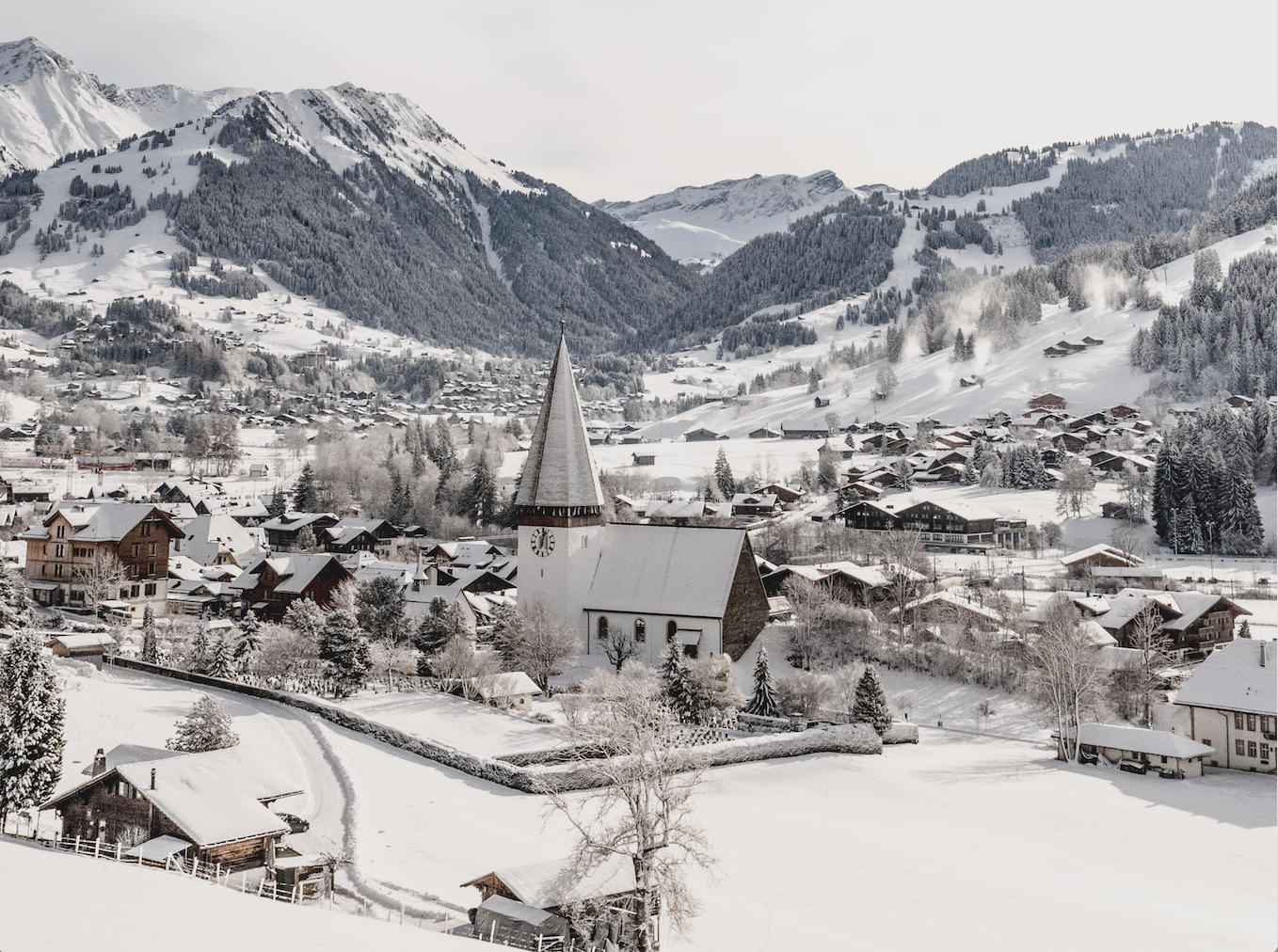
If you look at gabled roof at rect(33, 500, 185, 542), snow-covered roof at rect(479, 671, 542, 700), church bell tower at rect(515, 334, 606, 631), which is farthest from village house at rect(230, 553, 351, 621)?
snow-covered roof at rect(479, 671, 542, 700)

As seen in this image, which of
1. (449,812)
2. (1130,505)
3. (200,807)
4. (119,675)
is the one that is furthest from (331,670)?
(1130,505)

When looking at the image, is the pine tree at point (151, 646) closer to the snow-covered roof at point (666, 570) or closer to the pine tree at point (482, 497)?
the snow-covered roof at point (666, 570)

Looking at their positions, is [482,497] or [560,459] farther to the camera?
[482,497]

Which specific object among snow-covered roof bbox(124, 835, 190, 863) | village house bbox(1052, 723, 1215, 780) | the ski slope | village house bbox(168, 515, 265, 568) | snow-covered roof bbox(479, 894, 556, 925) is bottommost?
village house bbox(1052, 723, 1215, 780)

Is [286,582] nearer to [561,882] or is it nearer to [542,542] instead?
[542,542]

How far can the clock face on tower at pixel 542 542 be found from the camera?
1868 inches

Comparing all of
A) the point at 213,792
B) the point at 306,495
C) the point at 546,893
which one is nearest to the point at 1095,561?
the point at 546,893

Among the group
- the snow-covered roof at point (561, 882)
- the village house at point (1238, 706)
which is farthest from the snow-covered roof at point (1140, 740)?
the snow-covered roof at point (561, 882)

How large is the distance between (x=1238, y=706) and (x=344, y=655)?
3167 cm

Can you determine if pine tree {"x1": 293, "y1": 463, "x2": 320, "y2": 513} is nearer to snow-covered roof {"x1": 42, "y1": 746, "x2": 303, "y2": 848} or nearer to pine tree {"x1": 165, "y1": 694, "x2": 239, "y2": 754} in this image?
pine tree {"x1": 165, "y1": 694, "x2": 239, "y2": 754}

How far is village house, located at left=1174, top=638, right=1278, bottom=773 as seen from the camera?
36375mm

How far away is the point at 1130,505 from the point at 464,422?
125186 millimetres

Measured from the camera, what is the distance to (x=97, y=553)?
6009cm

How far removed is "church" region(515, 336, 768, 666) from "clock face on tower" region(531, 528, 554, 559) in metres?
0.04
